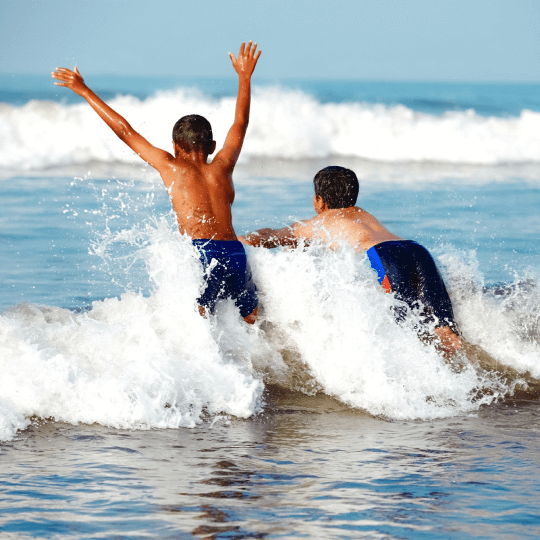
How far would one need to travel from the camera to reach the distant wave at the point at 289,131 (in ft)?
45.7

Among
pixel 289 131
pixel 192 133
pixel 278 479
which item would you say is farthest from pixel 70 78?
pixel 289 131

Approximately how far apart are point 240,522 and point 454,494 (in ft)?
2.83

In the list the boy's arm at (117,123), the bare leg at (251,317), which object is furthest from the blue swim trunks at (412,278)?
the boy's arm at (117,123)

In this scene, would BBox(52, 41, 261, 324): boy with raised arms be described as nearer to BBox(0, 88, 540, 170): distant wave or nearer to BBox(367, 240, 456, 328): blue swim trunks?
BBox(367, 240, 456, 328): blue swim trunks

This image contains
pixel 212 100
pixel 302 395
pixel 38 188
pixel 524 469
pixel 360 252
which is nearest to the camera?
pixel 524 469

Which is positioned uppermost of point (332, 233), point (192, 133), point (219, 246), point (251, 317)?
point (192, 133)

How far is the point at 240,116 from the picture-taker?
15.4 ft

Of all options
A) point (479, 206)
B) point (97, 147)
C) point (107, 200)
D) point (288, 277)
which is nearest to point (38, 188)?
point (107, 200)

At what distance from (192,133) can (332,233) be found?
107 cm

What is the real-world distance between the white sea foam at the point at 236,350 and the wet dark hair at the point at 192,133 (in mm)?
476

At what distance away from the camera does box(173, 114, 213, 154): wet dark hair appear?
4492 millimetres

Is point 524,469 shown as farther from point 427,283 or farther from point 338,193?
point 338,193

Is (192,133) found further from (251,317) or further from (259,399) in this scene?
(259,399)

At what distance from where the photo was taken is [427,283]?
472cm
